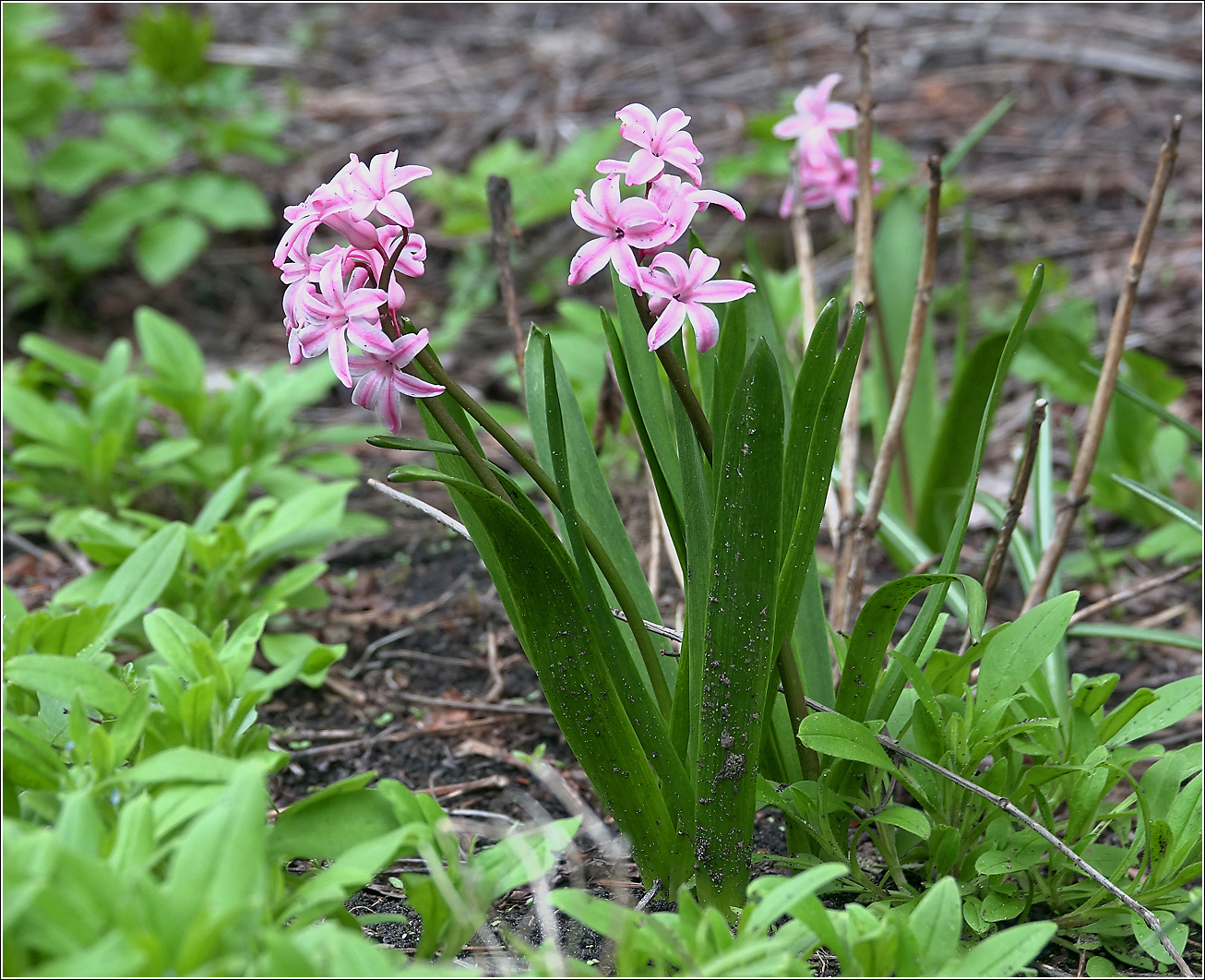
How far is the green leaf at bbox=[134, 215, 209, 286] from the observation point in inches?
134

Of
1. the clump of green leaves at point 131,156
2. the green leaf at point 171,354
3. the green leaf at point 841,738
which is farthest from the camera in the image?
the clump of green leaves at point 131,156

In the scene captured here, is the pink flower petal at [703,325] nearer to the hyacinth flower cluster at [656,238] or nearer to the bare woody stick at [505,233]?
the hyacinth flower cluster at [656,238]

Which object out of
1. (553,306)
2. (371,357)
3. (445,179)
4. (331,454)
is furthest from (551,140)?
(371,357)

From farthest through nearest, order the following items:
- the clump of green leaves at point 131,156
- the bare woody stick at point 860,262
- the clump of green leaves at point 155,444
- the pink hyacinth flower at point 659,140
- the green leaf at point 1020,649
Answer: the clump of green leaves at point 131,156
the clump of green leaves at point 155,444
the bare woody stick at point 860,262
the green leaf at point 1020,649
the pink hyacinth flower at point 659,140

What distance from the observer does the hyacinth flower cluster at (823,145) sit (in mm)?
1969

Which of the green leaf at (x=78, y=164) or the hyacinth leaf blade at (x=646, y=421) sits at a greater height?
the green leaf at (x=78, y=164)

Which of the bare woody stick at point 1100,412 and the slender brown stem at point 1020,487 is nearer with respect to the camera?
the slender brown stem at point 1020,487

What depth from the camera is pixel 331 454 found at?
2422 mm

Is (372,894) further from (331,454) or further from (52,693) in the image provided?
(331,454)

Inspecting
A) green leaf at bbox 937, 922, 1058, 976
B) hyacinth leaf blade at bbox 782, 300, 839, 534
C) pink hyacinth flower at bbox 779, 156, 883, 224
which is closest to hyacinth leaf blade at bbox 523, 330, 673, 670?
hyacinth leaf blade at bbox 782, 300, 839, 534

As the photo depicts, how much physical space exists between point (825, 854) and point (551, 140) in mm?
3508

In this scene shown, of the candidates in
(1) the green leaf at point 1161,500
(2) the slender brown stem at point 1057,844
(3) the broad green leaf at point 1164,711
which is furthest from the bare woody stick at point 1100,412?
(2) the slender brown stem at point 1057,844

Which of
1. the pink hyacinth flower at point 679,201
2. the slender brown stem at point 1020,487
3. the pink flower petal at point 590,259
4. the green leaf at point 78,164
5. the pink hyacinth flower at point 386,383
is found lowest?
the slender brown stem at point 1020,487

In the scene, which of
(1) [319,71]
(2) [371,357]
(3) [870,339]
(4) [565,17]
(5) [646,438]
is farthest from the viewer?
(4) [565,17]
